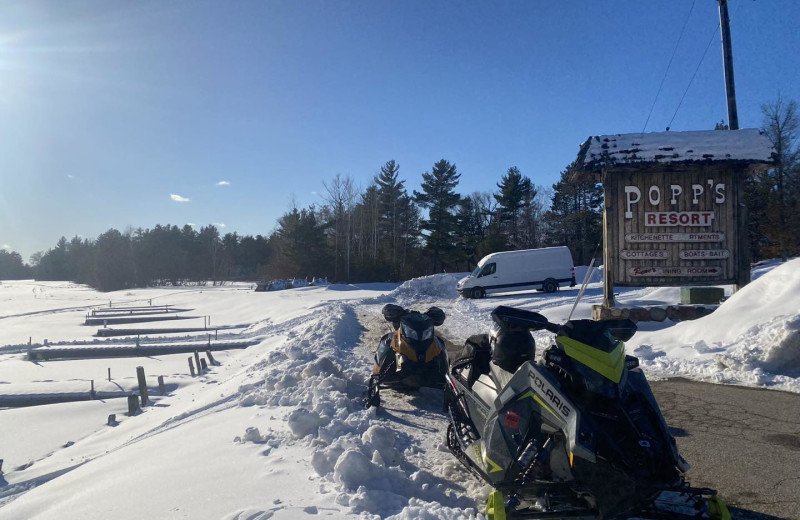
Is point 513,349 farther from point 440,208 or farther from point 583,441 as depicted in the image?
point 440,208

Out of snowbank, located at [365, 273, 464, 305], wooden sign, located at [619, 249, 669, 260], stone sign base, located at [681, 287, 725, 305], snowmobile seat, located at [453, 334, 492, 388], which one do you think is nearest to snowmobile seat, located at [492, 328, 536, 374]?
snowmobile seat, located at [453, 334, 492, 388]

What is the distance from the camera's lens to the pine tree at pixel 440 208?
52.3m

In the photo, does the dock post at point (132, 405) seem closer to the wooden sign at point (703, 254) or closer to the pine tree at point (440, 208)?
the wooden sign at point (703, 254)

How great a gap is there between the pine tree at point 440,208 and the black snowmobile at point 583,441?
48832mm

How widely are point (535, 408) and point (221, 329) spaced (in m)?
25.8

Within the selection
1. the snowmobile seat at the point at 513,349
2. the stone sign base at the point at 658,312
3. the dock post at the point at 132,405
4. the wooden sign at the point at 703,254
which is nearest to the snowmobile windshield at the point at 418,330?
the snowmobile seat at the point at 513,349

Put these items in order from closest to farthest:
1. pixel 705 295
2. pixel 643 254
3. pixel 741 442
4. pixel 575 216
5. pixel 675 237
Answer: pixel 741 442 < pixel 675 237 < pixel 643 254 < pixel 705 295 < pixel 575 216

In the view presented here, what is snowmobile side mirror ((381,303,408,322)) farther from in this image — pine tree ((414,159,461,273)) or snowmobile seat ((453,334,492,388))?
pine tree ((414,159,461,273))

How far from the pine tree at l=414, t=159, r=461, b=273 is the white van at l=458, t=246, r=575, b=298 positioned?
74.3 ft

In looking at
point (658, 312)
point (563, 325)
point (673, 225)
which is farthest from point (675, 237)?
point (563, 325)

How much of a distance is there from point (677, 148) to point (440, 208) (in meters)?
40.7

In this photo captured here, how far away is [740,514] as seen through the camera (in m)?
3.53

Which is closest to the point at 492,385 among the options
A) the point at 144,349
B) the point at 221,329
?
the point at 144,349

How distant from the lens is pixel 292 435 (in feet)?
16.5
